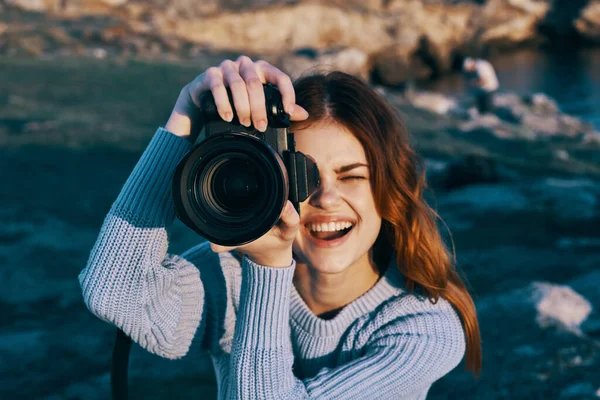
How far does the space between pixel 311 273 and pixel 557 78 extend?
19.2 m

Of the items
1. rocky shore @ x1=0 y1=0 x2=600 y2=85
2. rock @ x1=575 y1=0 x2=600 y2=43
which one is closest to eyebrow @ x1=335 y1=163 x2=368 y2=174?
rocky shore @ x1=0 y1=0 x2=600 y2=85

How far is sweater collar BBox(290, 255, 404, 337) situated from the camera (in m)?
1.59

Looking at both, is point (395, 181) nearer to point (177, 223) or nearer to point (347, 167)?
point (347, 167)

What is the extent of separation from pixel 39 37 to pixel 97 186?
758 cm

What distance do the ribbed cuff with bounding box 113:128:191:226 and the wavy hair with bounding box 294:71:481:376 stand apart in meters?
0.31

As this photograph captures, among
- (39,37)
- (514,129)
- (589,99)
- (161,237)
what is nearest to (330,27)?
(589,99)

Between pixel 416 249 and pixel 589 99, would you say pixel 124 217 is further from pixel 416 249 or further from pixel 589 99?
pixel 589 99

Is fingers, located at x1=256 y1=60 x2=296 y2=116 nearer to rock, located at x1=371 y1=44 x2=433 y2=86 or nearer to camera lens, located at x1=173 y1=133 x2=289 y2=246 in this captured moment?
camera lens, located at x1=173 y1=133 x2=289 y2=246

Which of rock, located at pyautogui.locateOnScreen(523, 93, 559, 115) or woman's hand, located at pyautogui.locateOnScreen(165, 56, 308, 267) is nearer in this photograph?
woman's hand, located at pyautogui.locateOnScreen(165, 56, 308, 267)

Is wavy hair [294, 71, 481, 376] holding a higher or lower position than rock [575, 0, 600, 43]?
lower

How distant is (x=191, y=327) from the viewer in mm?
1598

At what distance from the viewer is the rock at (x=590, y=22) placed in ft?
81.1

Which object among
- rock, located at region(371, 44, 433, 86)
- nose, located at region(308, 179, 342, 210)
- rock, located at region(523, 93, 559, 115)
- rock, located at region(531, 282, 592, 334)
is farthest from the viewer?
rock, located at region(371, 44, 433, 86)

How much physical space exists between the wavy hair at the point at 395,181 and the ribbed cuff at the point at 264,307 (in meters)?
0.37
